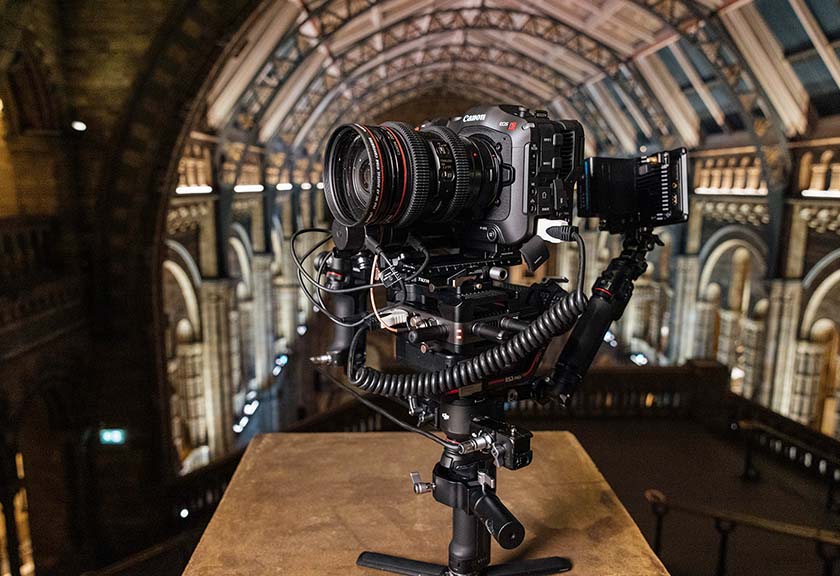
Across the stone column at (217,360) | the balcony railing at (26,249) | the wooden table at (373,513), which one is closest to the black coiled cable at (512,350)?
the wooden table at (373,513)

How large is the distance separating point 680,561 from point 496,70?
69.0ft

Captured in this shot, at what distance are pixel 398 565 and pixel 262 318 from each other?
13.9m

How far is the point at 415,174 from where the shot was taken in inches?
93.3

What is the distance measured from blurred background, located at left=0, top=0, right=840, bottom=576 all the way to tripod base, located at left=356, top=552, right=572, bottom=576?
1.70 m

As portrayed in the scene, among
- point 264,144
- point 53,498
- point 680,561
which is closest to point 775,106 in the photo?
point 680,561

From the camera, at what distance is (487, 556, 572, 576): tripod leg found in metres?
3.03

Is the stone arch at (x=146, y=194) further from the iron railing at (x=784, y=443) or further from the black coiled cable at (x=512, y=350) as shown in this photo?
the iron railing at (x=784, y=443)

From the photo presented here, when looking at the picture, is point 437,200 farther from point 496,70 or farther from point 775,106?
point 496,70

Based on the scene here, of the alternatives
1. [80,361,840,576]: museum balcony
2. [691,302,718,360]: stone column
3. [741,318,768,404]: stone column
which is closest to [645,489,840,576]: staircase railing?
[80,361,840,576]: museum balcony

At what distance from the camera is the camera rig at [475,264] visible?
2.45 m

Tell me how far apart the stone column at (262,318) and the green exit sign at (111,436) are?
8881mm

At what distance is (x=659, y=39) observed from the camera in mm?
13391

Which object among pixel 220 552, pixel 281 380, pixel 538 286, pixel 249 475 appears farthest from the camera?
pixel 281 380

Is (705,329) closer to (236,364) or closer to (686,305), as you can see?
(686,305)
